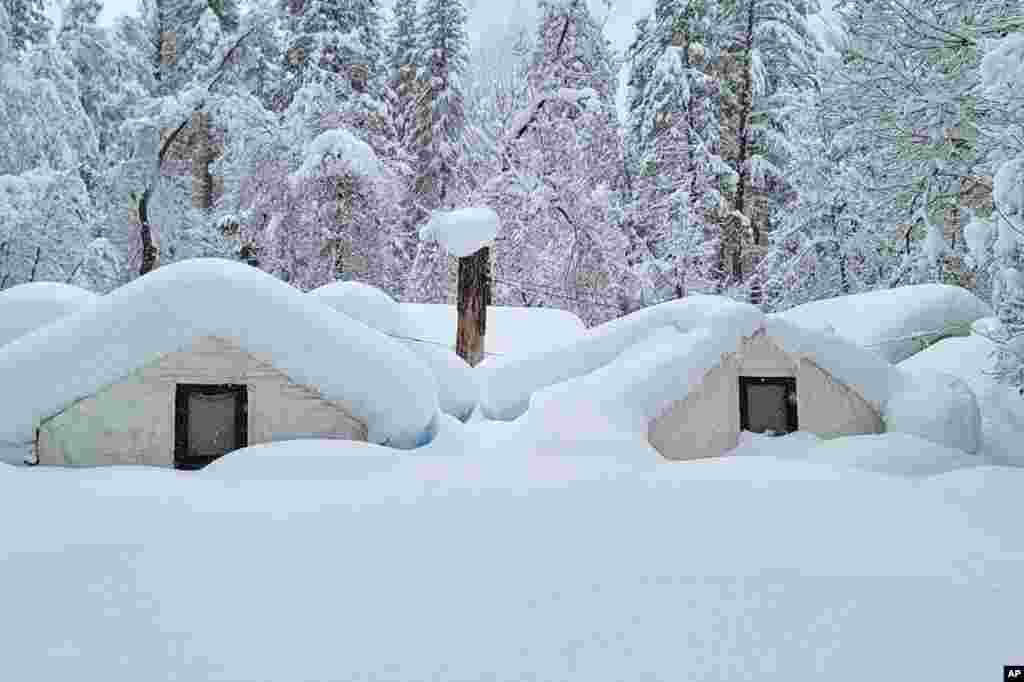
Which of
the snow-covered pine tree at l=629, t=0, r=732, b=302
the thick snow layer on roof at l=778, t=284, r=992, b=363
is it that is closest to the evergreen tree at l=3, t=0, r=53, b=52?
the snow-covered pine tree at l=629, t=0, r=732, b=302

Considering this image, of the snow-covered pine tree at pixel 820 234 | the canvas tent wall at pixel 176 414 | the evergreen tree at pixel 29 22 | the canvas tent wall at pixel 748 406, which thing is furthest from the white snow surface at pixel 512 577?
the evergreen tree at pixel 29 22

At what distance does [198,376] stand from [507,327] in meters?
7.26

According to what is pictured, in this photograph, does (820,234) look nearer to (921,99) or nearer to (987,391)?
(987,391)

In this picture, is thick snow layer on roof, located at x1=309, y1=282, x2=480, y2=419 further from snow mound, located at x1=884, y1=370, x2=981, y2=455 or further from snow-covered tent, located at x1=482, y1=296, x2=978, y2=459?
snow mound, located at x1=884, y1=370, x2=981, y2=455

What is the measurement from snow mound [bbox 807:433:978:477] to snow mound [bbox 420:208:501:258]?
5.09 metres

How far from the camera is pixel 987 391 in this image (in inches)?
351

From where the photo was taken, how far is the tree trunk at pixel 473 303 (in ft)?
31.8

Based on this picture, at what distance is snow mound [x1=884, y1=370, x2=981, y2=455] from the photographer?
7328 mm

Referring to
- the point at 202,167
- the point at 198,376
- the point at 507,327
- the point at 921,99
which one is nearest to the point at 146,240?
the point at 202,167

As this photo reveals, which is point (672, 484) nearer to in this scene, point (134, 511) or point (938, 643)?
point (938, 643)

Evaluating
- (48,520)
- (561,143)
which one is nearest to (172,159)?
(561,143)

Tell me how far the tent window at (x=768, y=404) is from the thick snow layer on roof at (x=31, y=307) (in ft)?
24.2

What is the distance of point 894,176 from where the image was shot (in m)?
9.08

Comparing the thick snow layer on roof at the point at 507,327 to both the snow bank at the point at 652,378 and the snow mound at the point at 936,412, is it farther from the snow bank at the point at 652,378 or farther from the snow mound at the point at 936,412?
the snow mound at the point at 936,412
